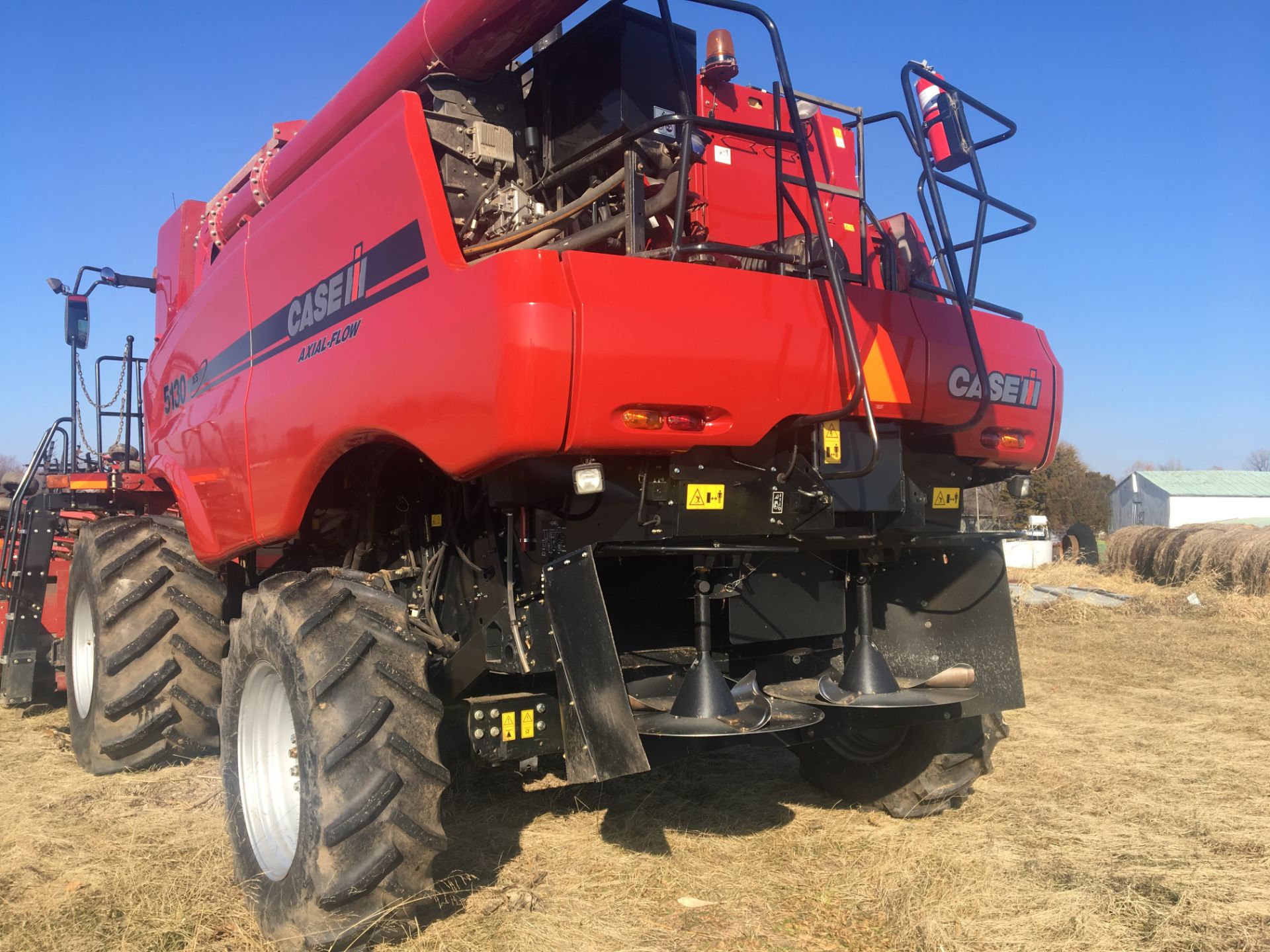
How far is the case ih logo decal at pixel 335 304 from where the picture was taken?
3236mm

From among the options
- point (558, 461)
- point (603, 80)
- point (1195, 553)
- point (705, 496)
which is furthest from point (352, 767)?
point (1195, 553)

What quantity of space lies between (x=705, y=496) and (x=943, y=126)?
6.02 feet

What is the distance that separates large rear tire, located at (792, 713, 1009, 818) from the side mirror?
527 cm

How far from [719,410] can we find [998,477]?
1764 millimetres

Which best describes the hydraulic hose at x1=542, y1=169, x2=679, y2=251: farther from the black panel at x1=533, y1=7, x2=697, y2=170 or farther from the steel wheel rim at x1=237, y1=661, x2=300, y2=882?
the steel wheel rim at x1=237, y1=661, x2=300, y2=882

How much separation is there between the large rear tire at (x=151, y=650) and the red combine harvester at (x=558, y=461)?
0.06ft

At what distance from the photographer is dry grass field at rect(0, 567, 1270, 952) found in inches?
128

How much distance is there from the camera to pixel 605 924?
10.9 feet

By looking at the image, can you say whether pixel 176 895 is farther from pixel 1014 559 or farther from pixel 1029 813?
pixel 1014 559

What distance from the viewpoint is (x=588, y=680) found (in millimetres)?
2963

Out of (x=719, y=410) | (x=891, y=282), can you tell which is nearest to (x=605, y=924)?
(x=719, y=410)

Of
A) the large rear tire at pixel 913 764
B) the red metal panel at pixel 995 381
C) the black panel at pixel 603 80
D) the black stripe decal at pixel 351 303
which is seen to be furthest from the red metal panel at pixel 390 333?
the large rear tire at pixel 913 764

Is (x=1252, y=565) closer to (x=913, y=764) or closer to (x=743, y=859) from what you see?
(x=913, y=764)

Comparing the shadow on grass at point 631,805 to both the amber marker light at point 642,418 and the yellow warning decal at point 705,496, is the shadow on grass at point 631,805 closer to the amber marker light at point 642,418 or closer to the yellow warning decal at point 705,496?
the yellow warning decal at point 705,496
